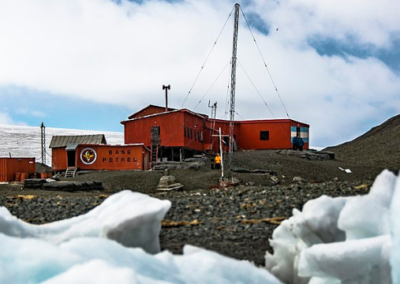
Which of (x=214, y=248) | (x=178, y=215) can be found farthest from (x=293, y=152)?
(x=214, y=248)

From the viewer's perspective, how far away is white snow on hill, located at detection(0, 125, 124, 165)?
151 ft

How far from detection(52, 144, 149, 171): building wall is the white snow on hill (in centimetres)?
1269

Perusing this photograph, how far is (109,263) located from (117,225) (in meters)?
0.89

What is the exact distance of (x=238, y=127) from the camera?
39.2 m

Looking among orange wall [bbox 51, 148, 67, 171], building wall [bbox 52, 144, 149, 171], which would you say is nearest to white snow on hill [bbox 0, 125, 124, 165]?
orange wall [bbox 51, 148, 67, 171]

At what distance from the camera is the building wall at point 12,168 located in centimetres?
2686

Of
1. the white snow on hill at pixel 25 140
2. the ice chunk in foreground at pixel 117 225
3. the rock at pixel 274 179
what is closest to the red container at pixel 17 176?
the rock at pixel 274 179

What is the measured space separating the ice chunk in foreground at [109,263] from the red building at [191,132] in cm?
2659

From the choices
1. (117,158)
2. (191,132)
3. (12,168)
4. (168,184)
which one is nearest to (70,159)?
(117,158)

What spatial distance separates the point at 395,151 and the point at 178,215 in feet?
97.5

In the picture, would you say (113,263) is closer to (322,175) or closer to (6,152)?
(322,175)

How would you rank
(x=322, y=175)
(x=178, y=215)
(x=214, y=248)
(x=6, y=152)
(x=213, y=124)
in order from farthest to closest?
(x=6, y=152)
(x=213, y=124)
(x=322, y=175)
(x=178, y=215)
(x=214, y=248)

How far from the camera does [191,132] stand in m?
32.7

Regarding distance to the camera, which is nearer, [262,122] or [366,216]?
[366,216]
